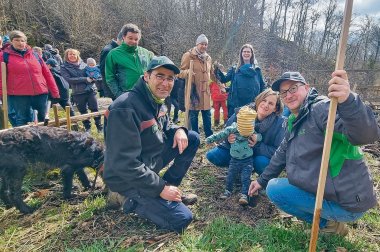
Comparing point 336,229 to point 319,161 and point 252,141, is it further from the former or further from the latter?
point 252,141

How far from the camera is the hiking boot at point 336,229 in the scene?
285cm

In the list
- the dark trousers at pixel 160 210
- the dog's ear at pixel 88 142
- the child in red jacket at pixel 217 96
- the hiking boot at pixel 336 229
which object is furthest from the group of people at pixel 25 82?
the hiking boot at pixel 336 229

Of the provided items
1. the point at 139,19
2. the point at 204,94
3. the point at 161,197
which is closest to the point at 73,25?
the point at 139,19

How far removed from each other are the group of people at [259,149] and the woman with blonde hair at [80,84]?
153 inches

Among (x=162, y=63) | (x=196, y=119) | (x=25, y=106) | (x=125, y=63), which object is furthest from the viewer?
(x=196, y=119)

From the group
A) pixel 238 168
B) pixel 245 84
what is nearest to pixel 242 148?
pixel 238 168

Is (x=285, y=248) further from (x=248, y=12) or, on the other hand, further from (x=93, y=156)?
(x=248, y=12)

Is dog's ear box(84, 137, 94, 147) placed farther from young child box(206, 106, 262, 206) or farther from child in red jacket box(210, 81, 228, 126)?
child in red jacket box(210, 81, 228, 126)

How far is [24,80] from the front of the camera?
4.97m

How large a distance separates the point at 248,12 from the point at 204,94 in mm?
19453

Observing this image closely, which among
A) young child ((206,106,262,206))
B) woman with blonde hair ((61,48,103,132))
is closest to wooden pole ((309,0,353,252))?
young child ((206,106,262,206))

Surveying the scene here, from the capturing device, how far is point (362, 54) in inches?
1225

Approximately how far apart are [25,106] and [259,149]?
13.8 feet

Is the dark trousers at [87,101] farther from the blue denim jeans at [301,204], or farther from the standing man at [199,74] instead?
the blue denim jeans at [301,204]
